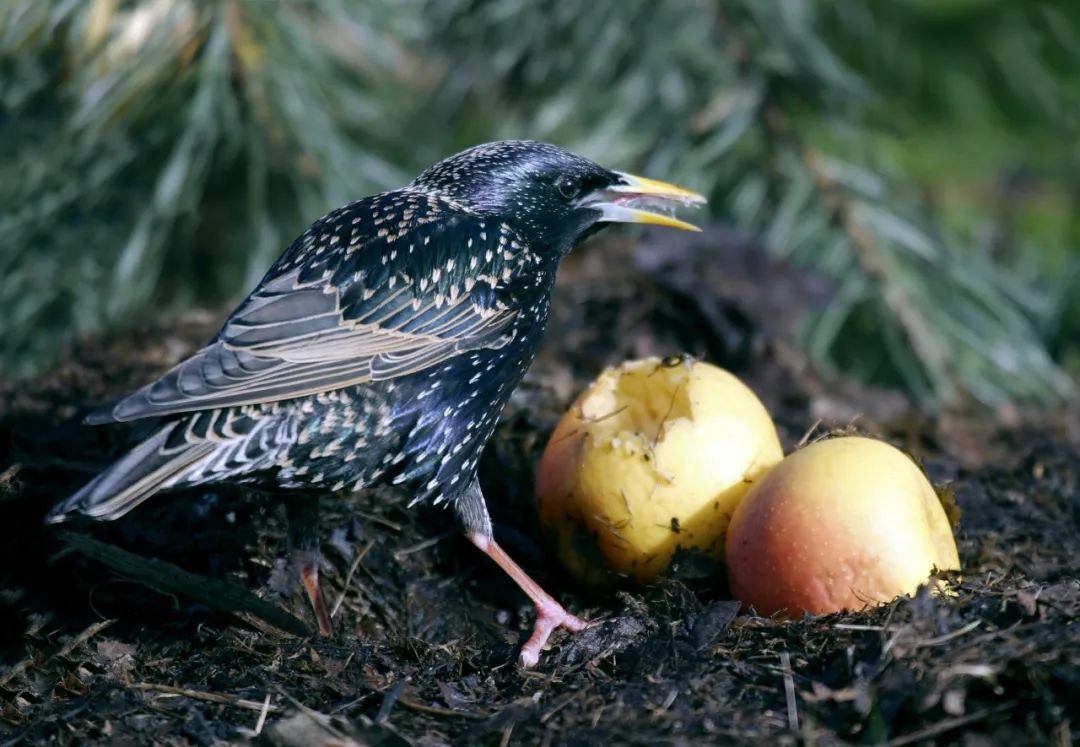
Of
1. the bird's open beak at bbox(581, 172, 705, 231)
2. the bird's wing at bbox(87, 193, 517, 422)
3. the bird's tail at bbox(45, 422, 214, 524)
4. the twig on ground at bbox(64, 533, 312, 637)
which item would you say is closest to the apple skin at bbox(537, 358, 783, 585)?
the bird's wing at bbox(87, 193, 517, 422)

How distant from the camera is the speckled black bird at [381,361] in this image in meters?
3.33

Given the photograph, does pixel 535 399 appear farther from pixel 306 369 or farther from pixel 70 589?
pixel 70 589

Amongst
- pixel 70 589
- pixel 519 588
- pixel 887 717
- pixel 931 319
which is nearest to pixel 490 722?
pixel 887 717

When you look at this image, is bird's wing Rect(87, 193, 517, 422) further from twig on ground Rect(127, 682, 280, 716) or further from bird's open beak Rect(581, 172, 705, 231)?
twig on ground Rect(127, 682, 280, 716)

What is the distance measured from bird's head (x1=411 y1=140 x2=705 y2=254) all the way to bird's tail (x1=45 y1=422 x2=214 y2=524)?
45.9 inches

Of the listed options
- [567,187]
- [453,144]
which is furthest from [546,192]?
[453,144]

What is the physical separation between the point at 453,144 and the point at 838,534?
469cm

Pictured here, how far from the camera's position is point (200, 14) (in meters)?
5.86

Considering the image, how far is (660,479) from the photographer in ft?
11.4

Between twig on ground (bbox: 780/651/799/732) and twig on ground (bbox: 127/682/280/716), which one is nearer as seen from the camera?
twig on ground (bbox: 780/651/799/732)

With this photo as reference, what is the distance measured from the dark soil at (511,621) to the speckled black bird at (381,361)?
0.22 metres

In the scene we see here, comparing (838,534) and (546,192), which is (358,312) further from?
(838,534)

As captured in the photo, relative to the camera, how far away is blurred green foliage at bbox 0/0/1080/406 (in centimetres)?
585

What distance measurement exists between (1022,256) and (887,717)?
492cm
